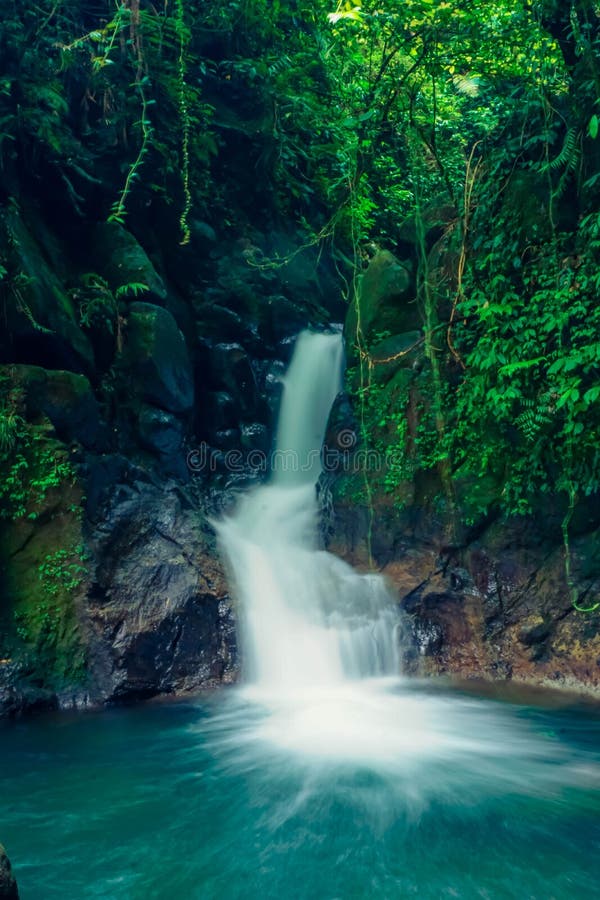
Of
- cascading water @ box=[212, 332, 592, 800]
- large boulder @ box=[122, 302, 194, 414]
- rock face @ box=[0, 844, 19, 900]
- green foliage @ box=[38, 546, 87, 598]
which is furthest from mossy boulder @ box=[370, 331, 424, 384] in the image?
rock face @ box=[0, 844, 19, 900]

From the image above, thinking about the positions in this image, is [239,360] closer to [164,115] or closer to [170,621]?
[164,115]

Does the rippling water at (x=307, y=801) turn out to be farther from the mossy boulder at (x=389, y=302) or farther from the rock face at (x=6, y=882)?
the mossy boulder at (x=389, y=302)

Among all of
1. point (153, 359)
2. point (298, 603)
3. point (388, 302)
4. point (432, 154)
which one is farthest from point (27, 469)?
point (432, 154)

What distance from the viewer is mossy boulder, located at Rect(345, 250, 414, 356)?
8.61 meters

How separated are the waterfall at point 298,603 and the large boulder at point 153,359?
1.93 metres

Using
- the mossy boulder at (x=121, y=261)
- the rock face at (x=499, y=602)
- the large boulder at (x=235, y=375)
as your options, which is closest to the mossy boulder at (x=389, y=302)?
the large boulder at (x=235, y=375)

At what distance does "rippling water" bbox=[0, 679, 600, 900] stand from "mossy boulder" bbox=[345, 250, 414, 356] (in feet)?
15.9

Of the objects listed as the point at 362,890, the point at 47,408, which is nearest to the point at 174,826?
the point at 362,890

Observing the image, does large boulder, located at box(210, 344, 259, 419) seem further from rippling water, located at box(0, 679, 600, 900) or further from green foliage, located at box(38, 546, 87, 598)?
rippling water, located at box(0, 679, 600, 900)

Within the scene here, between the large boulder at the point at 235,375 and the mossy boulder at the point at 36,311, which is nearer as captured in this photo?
the mossy boulder at the point at 36,311

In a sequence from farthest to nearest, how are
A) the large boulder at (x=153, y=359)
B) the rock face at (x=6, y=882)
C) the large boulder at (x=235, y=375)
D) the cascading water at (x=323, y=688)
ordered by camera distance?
the large boulder at (x=235, y=375) < the large boulder at (x=153, y=359) < the cascading water at (x=323, y=688) < the rock face at (x=6, y=882)

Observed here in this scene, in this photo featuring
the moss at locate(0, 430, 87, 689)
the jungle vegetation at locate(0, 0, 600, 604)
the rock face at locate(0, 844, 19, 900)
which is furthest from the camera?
the jungle vegetation at locate(0, 0, 600, 604)

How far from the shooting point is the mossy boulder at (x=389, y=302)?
861 cm

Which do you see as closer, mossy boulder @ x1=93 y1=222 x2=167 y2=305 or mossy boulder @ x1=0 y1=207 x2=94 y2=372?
mossy boulder @ x1=0 y1=207 x2=94 y2=372
